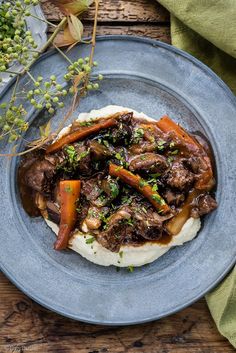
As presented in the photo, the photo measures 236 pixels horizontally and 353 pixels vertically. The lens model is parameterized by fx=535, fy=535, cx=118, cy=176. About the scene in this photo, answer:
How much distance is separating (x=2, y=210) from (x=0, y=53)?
Answer: 4.14 feet

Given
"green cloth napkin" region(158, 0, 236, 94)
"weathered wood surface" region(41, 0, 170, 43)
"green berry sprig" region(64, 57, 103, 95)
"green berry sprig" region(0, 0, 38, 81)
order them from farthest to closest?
"weathered wood surface" region(41, 0, 170, 43) → "green cloth napkin" region(158, 0, 236, 94) → "green berry sprig" region(64, 57, 103, 95) → "green berry sprig" region(0, 0, 38, 81)

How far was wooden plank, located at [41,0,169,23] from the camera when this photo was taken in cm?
450

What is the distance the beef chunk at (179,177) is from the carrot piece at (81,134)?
1.94 feet

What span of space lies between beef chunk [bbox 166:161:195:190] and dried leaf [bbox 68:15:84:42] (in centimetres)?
124

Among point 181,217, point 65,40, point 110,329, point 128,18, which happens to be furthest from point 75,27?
point 110,329

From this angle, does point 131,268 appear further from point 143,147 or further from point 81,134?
point 81,134

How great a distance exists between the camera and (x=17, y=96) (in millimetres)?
4270

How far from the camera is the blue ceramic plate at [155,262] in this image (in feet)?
14.0

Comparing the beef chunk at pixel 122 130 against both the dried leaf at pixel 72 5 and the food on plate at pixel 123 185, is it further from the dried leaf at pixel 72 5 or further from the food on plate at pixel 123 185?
the dried leaf at pixel 72 5

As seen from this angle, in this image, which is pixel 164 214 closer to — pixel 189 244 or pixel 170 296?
pixel 189 244

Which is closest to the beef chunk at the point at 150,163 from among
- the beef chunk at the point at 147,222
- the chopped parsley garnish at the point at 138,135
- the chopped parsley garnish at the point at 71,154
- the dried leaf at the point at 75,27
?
the chopped parsley garnish at the point at 138,135

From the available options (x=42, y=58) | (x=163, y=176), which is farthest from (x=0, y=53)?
(x=163, y=176)

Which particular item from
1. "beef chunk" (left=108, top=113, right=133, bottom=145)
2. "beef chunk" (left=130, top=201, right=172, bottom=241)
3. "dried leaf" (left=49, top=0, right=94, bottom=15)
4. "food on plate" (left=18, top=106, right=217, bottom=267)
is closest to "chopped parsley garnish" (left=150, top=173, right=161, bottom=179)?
"food on plate" (left=18, top=106, right=217, bottom=267)

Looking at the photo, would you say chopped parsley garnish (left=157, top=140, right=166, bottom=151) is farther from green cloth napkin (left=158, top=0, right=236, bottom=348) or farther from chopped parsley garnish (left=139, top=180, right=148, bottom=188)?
green cloth napkin (left=158, top=0, right=236, bottom=348)
